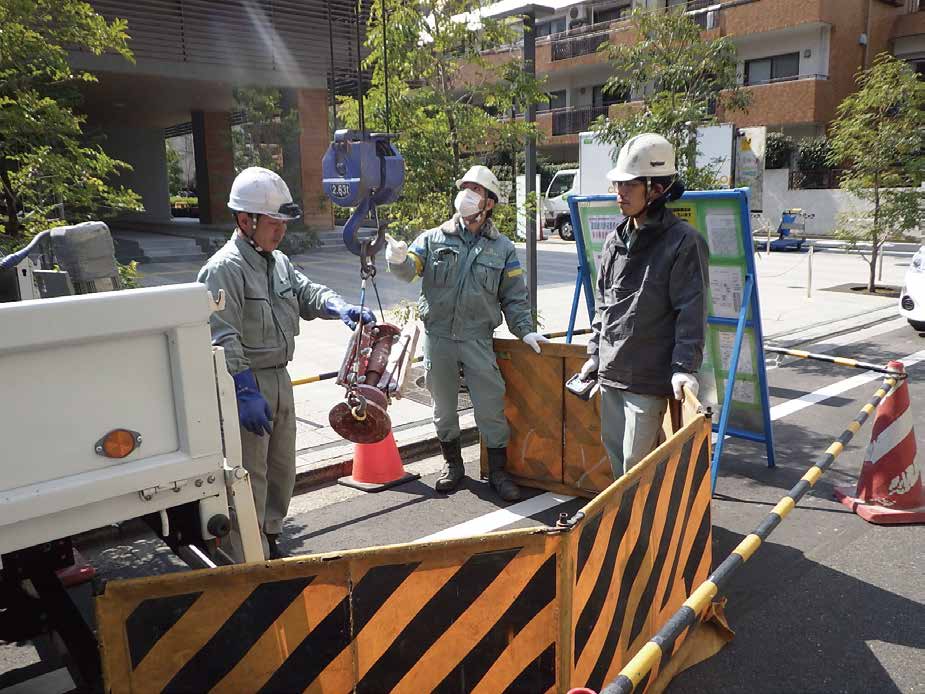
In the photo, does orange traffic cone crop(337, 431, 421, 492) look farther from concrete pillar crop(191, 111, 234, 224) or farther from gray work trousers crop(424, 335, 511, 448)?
concrete pillar crop(191, 111, 234, 224)

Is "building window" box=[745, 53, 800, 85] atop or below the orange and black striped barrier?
atop

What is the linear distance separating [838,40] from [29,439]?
30.9m

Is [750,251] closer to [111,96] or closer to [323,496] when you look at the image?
[323,496]

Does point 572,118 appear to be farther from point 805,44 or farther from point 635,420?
point 635,420

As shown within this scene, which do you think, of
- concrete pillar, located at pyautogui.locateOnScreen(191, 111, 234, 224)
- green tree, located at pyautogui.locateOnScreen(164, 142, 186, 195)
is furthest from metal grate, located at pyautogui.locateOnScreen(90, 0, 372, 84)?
green tree, located at pyautogui.locateOnScreen(164, 142, 186, 195)

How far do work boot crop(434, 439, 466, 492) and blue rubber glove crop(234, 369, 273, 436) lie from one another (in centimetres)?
192

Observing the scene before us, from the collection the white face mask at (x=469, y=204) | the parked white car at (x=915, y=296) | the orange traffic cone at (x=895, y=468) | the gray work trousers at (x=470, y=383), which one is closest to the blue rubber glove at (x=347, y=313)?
the gray work trousers at (x=470, y=383)

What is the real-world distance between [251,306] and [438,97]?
3717mm

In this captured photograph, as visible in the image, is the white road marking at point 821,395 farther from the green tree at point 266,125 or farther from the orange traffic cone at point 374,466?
the green tree at point 266,125

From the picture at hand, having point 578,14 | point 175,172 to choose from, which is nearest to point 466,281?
point 578,14

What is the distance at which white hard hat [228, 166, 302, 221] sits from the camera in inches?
143

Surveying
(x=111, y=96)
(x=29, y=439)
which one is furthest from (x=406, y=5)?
(x=111, y=96)

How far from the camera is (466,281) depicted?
192 inches

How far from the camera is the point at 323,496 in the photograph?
527 centimetres
